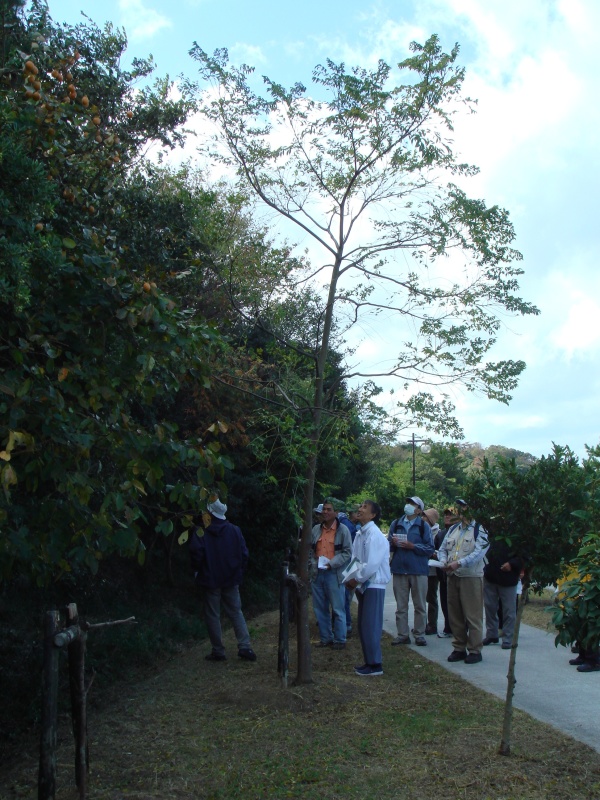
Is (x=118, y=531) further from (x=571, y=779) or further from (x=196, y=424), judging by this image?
(x=196, y=424)

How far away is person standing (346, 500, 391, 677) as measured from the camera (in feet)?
30.5

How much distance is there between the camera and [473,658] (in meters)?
10.1

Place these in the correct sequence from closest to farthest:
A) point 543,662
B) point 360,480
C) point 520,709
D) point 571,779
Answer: point 571,779, point 520,709, point 543,662, point 360,480

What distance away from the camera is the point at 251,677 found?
365 inches

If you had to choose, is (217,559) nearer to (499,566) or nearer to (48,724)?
(499,566)

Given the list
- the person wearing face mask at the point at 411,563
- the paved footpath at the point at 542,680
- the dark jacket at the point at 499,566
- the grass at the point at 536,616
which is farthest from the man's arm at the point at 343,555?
A: the grass at the point at 536,616

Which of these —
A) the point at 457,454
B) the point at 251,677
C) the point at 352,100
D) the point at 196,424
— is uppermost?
the point at 352,100

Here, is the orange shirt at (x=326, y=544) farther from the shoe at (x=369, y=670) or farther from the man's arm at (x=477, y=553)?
the shoe at (x=369, y=670)

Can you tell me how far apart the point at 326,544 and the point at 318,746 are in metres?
4.86

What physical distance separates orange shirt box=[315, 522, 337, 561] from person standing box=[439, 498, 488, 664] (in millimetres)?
1530

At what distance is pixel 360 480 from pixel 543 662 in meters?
15.6

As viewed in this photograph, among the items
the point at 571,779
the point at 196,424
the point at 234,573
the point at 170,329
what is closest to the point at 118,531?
the point at 170,329

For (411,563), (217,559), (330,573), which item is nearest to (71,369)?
(217,559)

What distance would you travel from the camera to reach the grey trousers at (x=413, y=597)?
11391mm
